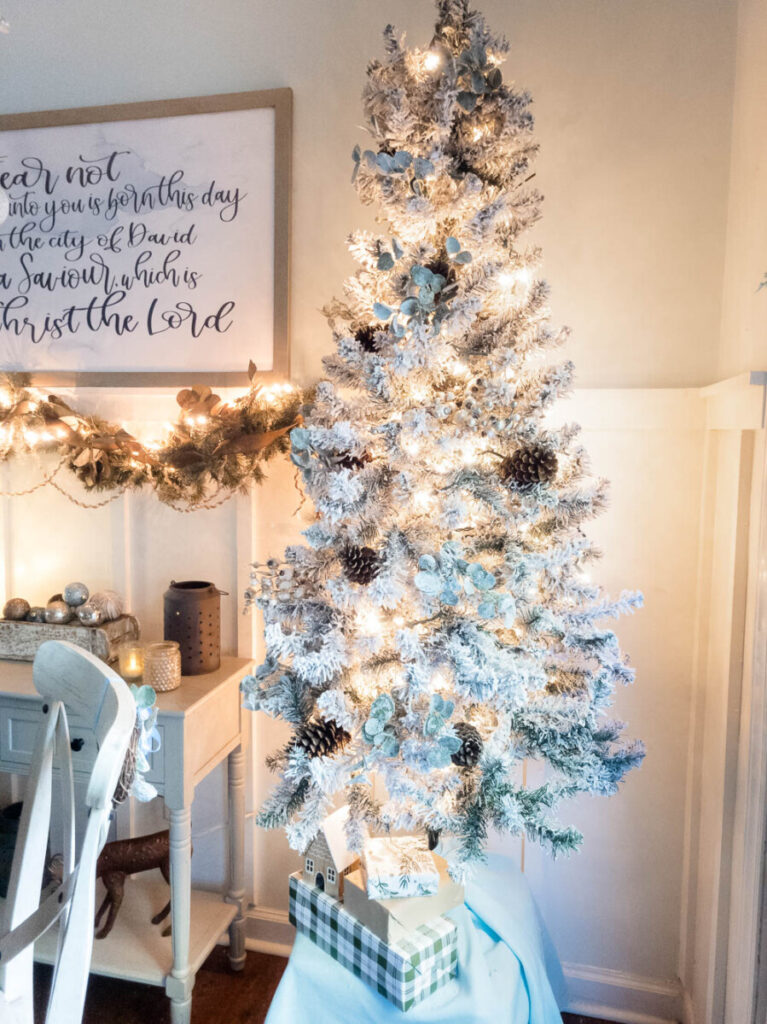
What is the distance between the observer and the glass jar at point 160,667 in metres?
1.56

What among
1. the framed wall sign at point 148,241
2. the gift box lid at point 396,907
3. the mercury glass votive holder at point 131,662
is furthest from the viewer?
the framed wall sign at point 148,241

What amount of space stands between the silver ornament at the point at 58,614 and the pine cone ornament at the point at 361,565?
931mm

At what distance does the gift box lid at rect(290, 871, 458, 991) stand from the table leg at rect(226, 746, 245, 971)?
Result: 1.67 ft

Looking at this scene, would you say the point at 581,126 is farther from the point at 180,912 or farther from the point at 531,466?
the point at 180,912

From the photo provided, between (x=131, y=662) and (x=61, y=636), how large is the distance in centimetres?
20

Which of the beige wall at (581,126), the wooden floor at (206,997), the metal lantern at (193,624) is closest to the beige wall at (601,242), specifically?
the beige wall at (581,126)

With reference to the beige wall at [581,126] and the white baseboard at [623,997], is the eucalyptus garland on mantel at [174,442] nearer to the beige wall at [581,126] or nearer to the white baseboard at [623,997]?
the beige wall at [581,126]

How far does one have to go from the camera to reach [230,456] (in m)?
1.64

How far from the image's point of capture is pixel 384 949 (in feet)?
3.93

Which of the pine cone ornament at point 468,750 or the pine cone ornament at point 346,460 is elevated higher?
the pine cone ornament at point 346,460

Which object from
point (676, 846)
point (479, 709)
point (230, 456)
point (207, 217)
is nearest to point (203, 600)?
point (230, 456)

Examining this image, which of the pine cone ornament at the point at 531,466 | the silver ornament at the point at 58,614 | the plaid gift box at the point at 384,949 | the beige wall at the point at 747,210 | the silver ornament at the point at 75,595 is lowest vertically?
the plaid gift box at the point at 384,949

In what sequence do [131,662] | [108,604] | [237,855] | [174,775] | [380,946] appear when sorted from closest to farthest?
[380,946] < [174,775] < [131,662] < [108,604] < [237,855]

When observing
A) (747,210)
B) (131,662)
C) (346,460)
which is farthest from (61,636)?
(747,210)
